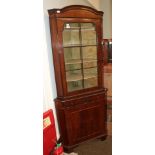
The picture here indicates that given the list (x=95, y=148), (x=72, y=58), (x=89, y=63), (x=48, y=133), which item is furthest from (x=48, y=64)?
(x=95, y=148)

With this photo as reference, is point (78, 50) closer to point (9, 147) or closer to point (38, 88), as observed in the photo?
point (38, 88)

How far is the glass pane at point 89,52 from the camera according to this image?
2340mm

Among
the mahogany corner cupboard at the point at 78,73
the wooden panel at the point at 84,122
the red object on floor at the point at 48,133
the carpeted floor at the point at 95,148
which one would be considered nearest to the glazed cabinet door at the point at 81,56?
the mahogany corner cupboard at the point at 78,73

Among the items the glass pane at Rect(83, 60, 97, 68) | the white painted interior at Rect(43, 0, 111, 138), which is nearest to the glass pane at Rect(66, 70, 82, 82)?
the glass pane at Rect(83, 60, 97, 68)

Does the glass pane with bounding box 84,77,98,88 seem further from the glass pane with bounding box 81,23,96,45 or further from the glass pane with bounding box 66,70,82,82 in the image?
the glass pane with bounding box 81,23,96,45

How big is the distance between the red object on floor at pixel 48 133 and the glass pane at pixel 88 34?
1.07 m

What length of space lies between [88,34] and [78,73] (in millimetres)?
572

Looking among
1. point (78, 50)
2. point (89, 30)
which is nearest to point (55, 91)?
point (78, 50)

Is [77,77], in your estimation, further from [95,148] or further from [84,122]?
[95,148]

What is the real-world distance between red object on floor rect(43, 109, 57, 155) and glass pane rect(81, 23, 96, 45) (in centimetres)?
107
